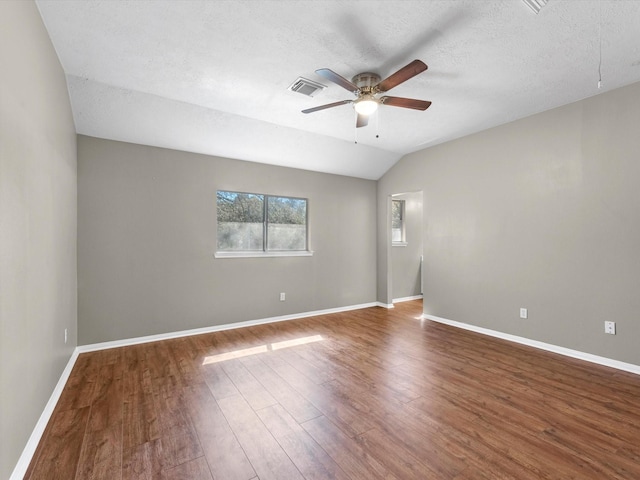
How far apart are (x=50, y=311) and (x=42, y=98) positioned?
1520mm

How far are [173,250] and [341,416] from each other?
9.78 ft

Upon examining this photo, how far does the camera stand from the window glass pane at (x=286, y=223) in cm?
478

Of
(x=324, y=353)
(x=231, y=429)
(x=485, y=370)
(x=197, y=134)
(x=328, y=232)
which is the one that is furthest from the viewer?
(x=328, y=232)

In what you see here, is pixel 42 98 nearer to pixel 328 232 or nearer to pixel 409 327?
pixel 328 232

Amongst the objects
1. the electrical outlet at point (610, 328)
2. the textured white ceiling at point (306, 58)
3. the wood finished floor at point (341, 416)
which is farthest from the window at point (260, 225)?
the electrical outlet at point (610, 328)

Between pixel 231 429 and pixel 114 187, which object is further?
pixel 114 187

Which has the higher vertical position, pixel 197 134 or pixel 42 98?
pixel 197 134

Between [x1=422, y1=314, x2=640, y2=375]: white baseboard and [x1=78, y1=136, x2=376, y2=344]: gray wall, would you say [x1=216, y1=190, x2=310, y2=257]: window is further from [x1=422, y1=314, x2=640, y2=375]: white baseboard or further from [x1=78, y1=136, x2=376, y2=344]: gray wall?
[x1=422, y1=314, x2=640, y2=375]: white baseboard

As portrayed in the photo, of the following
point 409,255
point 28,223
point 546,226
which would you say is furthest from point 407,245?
point 28,223

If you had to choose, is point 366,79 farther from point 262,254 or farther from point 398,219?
point 398,219

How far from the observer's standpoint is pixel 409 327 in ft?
14.3

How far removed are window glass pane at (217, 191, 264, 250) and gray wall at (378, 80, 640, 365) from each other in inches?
108

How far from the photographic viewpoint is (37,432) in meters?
1.85

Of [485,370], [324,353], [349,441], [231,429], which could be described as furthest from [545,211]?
[231,429]
